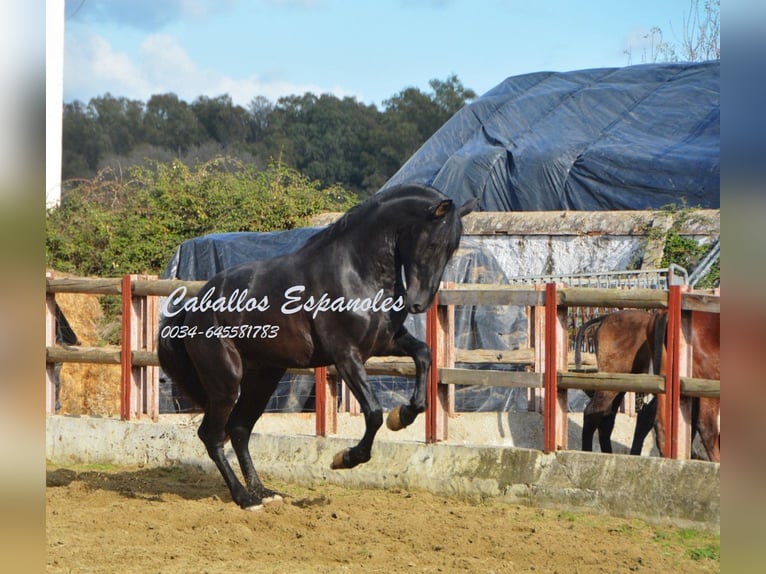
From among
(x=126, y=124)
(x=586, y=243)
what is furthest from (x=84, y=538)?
(x=126, y=124)

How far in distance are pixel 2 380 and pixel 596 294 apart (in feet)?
18.1

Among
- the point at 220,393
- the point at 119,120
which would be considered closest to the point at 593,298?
the point at 220,393

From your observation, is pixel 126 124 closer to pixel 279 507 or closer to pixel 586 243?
pixel 586 243

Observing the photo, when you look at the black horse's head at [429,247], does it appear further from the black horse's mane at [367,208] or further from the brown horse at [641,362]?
the brown horse at [641,362]

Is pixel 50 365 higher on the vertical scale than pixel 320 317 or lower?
lower

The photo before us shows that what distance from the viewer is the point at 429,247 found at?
5613 millimetres

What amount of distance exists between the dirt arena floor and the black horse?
18.3 inches

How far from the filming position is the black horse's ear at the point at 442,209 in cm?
552

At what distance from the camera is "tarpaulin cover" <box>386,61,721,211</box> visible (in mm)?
15930

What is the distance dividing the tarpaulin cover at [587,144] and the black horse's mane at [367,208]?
9.98 metres

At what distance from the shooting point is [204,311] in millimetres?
6547

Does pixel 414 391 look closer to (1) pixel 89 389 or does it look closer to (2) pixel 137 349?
(2) pixel 137 349

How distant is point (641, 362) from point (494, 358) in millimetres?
1327

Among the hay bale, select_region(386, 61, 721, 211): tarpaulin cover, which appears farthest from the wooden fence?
select_region(386, 61, 721, 211): tarpaulin cover
